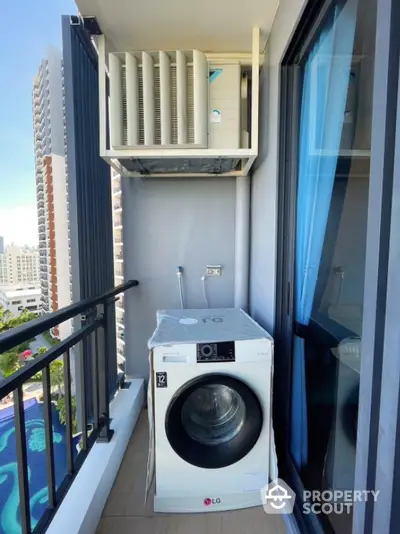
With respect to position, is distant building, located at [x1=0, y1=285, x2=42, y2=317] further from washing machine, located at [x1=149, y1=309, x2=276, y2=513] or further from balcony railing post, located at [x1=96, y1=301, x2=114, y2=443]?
washing machine, located at [x1=149, y1=309, x2=276, y2=513]

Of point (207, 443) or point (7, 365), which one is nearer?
point (7, 365)

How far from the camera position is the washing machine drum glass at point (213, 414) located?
153 centimetres

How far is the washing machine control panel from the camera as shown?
1436 mm

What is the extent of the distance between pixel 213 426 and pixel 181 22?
246 cm

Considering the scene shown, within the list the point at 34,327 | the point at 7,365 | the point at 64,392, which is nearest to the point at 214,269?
the point at 64,392

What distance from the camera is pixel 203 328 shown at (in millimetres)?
1668

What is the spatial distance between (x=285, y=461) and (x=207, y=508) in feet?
1.63

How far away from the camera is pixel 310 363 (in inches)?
56.8

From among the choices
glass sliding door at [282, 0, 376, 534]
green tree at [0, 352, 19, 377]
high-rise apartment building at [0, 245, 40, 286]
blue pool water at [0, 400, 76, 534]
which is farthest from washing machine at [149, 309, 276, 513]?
high-rise apartment building at [0, 245, 40, 286]

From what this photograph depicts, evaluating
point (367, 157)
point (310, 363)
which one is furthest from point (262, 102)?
point (310, 363)

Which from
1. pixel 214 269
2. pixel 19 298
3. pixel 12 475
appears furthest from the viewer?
pixel 19 298

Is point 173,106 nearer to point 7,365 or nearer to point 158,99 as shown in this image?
point 158,99

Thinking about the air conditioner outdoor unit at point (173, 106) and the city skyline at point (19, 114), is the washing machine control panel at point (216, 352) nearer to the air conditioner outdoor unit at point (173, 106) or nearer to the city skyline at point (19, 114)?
the air conditioner outdoor unit at point (173, 106)

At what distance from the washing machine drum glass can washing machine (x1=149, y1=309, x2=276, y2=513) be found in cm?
2
